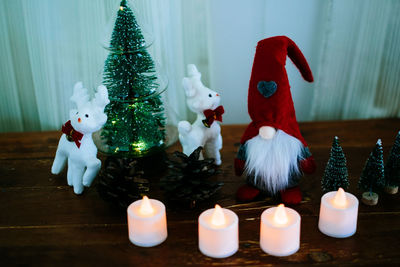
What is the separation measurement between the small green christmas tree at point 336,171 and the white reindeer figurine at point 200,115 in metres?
0.29

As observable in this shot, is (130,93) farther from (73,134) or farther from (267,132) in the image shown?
(267,132)

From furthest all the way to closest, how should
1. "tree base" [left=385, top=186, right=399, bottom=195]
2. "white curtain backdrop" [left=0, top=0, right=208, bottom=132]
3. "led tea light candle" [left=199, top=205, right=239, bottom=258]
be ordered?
"white curtain backdrop" [left=0, top=0, right=208, bottom=132] → "tree base" [left=385, top=186, right=399, bottom=195] → "led tea light candle" [left=199, top=205, right=239, bottom=258]

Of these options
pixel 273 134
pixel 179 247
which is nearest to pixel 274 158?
pixel 273 134

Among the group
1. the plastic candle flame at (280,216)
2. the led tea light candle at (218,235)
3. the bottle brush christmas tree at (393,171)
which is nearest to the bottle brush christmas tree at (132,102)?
the led tea light candle at (218,235)

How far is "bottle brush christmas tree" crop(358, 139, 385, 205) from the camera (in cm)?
94

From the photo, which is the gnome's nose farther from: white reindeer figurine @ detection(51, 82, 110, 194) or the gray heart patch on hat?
white reindeer figurine @ detection(51, 82, 110, 194)

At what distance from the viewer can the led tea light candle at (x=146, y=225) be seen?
82 centimetres

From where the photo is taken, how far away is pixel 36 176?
111 centimetres

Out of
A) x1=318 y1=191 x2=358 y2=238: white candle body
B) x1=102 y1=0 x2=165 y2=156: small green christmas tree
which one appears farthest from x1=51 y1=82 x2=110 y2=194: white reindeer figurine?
x1=318 y1=191 x2=358 y2=238: white candle body

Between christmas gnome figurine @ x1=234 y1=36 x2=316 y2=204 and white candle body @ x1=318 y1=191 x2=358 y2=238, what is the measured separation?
106mm

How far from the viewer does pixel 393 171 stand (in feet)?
3.23

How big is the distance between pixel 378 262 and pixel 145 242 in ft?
1.50

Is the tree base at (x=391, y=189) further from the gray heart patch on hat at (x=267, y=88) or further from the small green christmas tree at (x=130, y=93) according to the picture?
the small green christmas tree at (x=130, y=93)

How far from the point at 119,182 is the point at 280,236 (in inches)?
14.9
